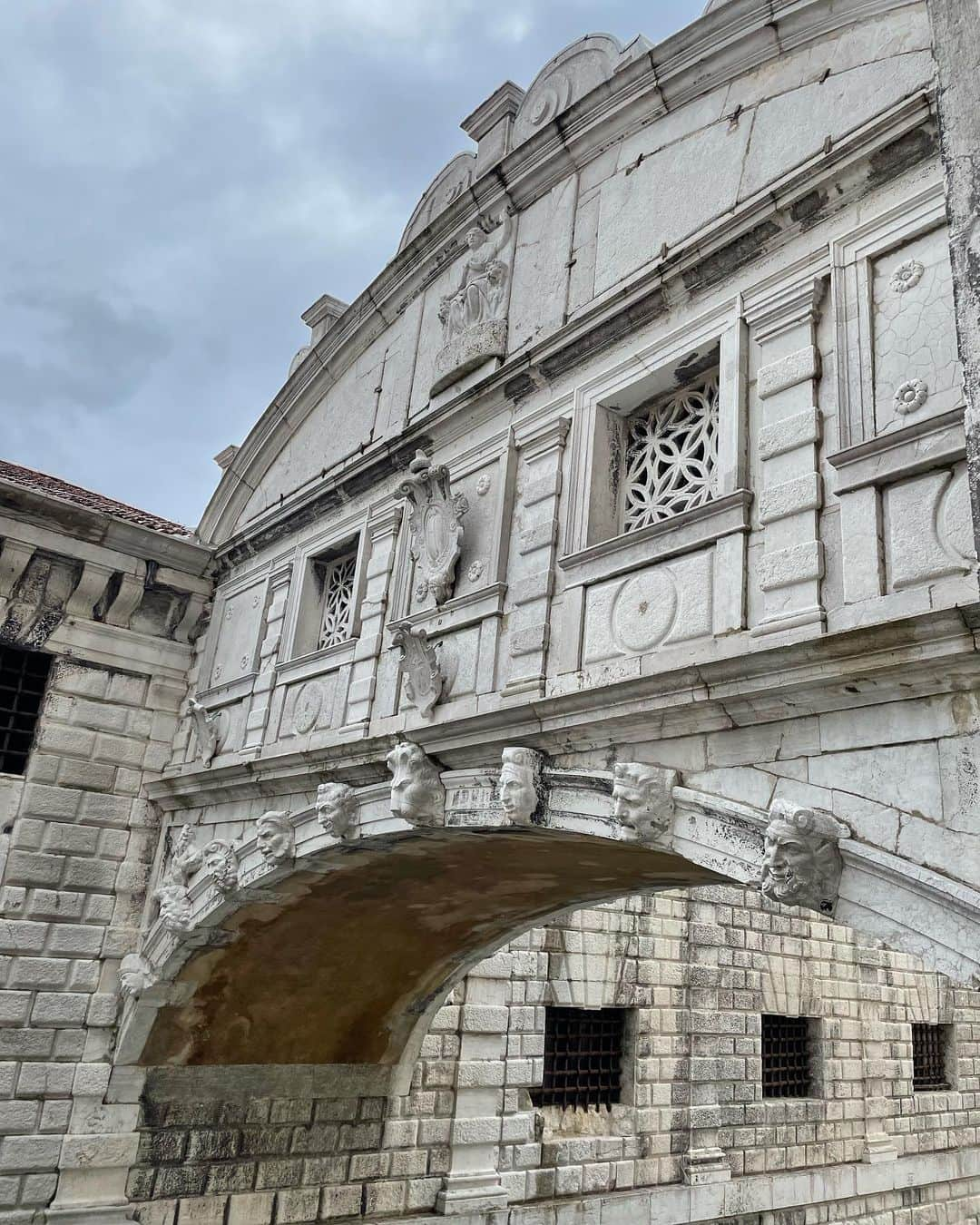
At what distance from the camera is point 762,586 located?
4.17 metres

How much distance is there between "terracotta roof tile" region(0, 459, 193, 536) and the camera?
8555 mm

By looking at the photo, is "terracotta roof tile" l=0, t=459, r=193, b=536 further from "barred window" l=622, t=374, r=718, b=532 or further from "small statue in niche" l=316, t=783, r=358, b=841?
"barred window" l=622, t=374, r=718, b=532

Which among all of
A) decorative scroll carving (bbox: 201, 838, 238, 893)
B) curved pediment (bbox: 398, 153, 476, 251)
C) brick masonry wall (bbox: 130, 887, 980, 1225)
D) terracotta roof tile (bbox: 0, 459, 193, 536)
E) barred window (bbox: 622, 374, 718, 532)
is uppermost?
curved pediment (bbox: 398, 153, 476, 251)

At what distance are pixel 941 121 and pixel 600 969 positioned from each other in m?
7.53

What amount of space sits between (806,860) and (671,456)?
2323 millimetres

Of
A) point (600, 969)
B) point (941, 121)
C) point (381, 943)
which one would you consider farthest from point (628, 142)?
point (600, 969)

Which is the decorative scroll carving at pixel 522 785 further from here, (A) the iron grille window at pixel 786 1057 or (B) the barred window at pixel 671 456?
(A) the iron grille window at pixel 786 1057

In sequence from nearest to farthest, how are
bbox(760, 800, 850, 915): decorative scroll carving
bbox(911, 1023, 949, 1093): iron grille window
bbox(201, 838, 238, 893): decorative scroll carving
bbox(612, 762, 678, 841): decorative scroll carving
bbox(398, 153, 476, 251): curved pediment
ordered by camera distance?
bbox(760, 800, 850, 915): decorative scroll carving
bbox(612, 762, 678, 841): decorative scroll carving
bbox(201, 838, 238, 893): decorative scroll carving
bbox(398, 153, 476, 251): curved pediment
bbox(911, 1023, 949, 1093): iron grille window

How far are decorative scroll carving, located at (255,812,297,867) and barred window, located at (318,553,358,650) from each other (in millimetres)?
1249

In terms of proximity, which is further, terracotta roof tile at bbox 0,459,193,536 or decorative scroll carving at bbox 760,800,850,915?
terracotta roof tile at bbox 0,459,193,536

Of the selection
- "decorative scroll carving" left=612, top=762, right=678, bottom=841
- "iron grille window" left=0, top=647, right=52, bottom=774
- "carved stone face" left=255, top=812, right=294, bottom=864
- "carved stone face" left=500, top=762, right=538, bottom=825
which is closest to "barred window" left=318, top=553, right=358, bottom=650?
"carved stone face" left=255, top=812, right=294, bottom=864

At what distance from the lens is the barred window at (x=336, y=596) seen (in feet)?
24.1

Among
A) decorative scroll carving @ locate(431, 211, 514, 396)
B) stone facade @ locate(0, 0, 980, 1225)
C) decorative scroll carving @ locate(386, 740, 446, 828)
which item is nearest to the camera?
stone facade @ locate(0, 0, 980, 1225)

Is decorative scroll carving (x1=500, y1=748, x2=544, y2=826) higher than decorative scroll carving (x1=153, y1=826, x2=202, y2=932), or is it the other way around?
decorative scroll carving (x1=500, y1=748, x2=544, y2=826)
